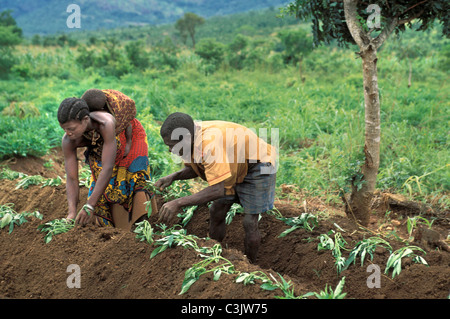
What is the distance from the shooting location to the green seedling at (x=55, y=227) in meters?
3.36

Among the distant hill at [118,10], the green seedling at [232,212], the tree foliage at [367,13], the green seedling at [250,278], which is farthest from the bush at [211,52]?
the distant hill at [118,10]

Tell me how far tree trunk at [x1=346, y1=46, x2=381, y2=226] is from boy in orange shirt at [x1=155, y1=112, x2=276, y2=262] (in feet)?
3.59

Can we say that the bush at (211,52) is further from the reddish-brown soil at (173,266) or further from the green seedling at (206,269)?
the green seedling at (206,269)

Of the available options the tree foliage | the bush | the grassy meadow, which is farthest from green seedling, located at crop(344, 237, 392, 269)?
the bush

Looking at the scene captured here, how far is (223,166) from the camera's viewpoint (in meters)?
2.81

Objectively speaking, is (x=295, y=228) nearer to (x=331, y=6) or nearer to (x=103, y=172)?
(x=103, y=172)

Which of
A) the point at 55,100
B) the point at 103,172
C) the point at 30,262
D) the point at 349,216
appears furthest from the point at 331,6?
the point at 55,100

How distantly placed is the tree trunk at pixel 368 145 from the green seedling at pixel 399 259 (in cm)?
107

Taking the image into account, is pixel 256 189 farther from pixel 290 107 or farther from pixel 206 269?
pixel 290 107

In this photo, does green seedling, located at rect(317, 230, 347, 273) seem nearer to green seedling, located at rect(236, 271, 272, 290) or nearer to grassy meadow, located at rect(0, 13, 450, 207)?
green seedling, located at rect(236, 271, 272, 290)

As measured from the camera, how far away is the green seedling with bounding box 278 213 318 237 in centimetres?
363

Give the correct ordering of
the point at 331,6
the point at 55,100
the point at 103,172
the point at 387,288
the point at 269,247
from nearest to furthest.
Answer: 1. the point at 387,288
2. the point at 103,172
3. the point at 269,247
4. the point at 331,6
5. the point at 55,100

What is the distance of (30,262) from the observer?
127 inches

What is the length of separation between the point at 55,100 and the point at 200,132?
8183 millimetres
